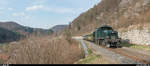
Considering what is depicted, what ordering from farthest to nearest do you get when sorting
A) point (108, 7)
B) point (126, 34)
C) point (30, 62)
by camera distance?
1. point (108, 7)
2. point (126, 34)
3. point (30, 62)

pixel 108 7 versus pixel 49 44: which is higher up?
pixel 108 7

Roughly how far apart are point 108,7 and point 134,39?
7857cm

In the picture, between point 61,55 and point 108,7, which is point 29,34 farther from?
point 108,7

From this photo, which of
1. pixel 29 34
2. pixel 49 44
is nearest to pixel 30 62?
pixel 49 44

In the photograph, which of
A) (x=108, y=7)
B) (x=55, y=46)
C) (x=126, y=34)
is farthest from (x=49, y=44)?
(x=108, y=7)

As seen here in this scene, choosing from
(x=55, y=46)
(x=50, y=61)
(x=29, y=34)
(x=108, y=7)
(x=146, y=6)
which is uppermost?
(x=108, y=7)

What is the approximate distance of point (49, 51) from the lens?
905 cm

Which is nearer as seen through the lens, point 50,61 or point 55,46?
point 50,61

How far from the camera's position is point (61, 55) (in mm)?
9461

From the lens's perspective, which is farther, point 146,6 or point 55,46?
point 146,6

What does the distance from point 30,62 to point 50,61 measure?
110cm

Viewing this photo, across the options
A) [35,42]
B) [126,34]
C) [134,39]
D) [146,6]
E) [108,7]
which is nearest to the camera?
[35,42]

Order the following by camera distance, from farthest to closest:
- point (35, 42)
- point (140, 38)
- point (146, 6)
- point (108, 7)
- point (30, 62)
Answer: point (108, 7) → point (146, 6) → point (140, 38) → point (35, 42) → point (30, 62)

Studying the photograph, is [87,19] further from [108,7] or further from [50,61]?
[50,61]
